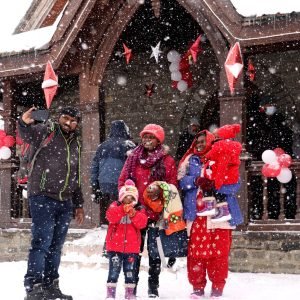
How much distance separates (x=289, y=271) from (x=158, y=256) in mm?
2606

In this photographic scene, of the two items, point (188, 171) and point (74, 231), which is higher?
point (188, 171)

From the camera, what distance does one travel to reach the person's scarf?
4.54m

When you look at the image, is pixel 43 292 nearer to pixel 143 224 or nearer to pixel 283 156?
pixel 143 224

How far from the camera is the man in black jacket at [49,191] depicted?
4201 millimetres

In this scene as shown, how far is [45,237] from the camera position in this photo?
13.9 feet

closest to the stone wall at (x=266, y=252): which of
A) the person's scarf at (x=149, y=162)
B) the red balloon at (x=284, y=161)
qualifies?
the red balloon at (x=284, y=161)

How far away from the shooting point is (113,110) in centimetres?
1040

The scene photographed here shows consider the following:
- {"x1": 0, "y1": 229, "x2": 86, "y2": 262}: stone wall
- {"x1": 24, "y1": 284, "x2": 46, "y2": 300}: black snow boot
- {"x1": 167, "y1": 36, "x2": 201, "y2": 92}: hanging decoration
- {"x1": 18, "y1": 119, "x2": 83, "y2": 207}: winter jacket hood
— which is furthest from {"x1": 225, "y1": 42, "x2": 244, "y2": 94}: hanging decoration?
{"x1": 0, "y1": 229, "x2": 86, "y2": 262}: stone wall

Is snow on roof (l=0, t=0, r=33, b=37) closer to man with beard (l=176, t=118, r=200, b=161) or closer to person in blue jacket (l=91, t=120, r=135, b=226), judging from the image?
man with beard (l=176, t=118, r=200, b=161)

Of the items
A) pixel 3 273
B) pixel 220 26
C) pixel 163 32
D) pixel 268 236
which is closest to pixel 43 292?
pixel 3 273

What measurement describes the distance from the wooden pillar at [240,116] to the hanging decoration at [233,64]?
27 centimetres

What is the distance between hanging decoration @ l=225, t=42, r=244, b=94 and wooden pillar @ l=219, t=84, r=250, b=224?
0.88ft

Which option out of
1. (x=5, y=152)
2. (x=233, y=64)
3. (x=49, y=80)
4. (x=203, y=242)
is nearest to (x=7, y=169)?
(x=5, y=152)

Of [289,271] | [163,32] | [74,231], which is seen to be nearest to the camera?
[289,271]
